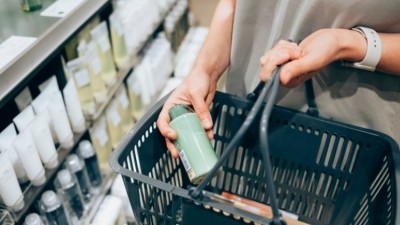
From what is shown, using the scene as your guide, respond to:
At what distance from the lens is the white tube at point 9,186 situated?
107cm

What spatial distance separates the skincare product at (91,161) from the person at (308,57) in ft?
2.44

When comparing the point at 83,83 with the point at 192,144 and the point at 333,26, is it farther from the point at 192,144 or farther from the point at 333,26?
the point at 333,26

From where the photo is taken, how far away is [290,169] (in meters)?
0.96

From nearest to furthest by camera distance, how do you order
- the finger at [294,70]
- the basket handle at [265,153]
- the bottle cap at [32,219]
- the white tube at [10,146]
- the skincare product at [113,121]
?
the basket handle at [265,153] → the finger at [294,70] → the white tube at [10,146] → the bottle cap at [32,219] → the skincare product at [113,121]

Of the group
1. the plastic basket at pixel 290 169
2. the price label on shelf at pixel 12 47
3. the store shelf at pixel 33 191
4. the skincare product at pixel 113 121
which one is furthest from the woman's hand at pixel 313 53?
the skincare product at pixel 113 121

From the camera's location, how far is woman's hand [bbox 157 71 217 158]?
2.73 feet

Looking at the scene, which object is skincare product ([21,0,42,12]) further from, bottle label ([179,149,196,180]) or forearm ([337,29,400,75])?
forearm ([337,29,400,75])

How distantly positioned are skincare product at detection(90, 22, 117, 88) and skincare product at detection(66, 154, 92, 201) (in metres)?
0.40

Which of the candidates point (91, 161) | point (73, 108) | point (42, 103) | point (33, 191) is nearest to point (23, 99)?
point (42, 103)

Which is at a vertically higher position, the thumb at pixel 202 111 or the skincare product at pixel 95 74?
the thumb at pixel 202 111

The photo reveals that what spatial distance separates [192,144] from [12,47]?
630mm

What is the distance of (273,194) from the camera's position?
1.85 ft

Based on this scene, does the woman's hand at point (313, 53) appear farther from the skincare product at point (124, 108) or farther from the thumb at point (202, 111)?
the skincare product at point (124, 108)

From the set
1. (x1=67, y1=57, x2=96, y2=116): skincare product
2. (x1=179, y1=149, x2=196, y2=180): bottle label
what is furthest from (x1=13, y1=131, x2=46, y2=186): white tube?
(x1=179, y1=149, x2=196, y2=180): bottle label
